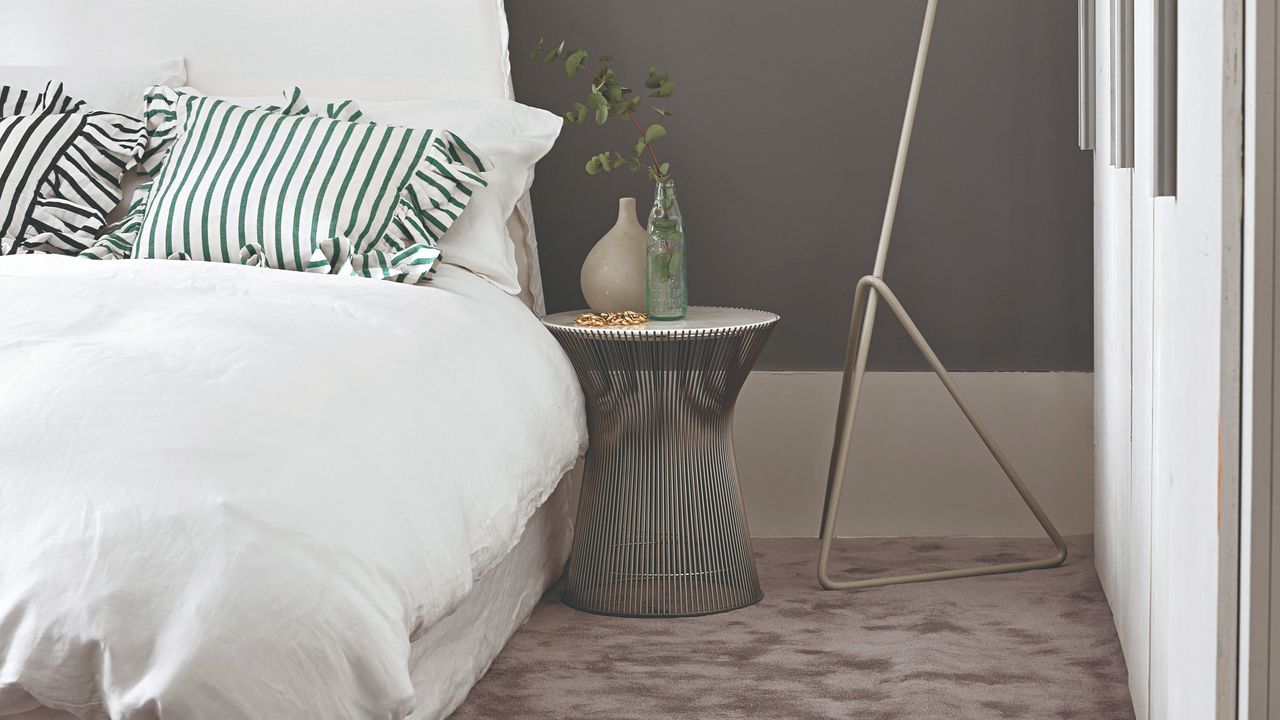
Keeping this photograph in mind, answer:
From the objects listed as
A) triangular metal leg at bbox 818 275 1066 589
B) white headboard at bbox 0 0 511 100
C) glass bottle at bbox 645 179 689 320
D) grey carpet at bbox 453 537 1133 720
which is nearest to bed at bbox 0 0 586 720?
grey carpet at bbox 453 537 1133 720

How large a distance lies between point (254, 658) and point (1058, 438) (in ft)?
7.48

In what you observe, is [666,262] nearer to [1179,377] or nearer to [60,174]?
[60,174]

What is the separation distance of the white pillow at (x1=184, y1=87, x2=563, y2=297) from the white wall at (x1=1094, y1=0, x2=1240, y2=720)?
1.17 m

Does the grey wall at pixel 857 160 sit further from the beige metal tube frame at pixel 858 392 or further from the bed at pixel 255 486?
the bed at pixel 255 486

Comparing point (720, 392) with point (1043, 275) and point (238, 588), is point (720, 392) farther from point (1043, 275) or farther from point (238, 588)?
point (238, 588)

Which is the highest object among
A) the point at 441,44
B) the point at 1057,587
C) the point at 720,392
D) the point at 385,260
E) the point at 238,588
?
the point at 441,44

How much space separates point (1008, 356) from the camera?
10.2ft

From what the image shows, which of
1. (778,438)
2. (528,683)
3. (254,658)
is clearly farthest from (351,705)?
(778,438)

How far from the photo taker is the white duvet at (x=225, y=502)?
124cm

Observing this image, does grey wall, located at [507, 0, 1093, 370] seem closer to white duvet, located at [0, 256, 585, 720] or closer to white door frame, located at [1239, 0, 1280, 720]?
white duvet, located at [0, 256, 585, 720]

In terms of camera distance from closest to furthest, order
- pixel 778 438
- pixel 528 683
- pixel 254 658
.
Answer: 1. pixel 254 658
2. pixel 528 683
3. pixel 778 438

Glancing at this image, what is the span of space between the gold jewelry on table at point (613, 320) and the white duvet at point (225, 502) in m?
0.67

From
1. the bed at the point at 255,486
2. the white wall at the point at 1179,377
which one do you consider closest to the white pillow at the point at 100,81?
the bed at the point at 255,486

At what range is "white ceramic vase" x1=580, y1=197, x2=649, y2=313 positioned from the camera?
2758mm
